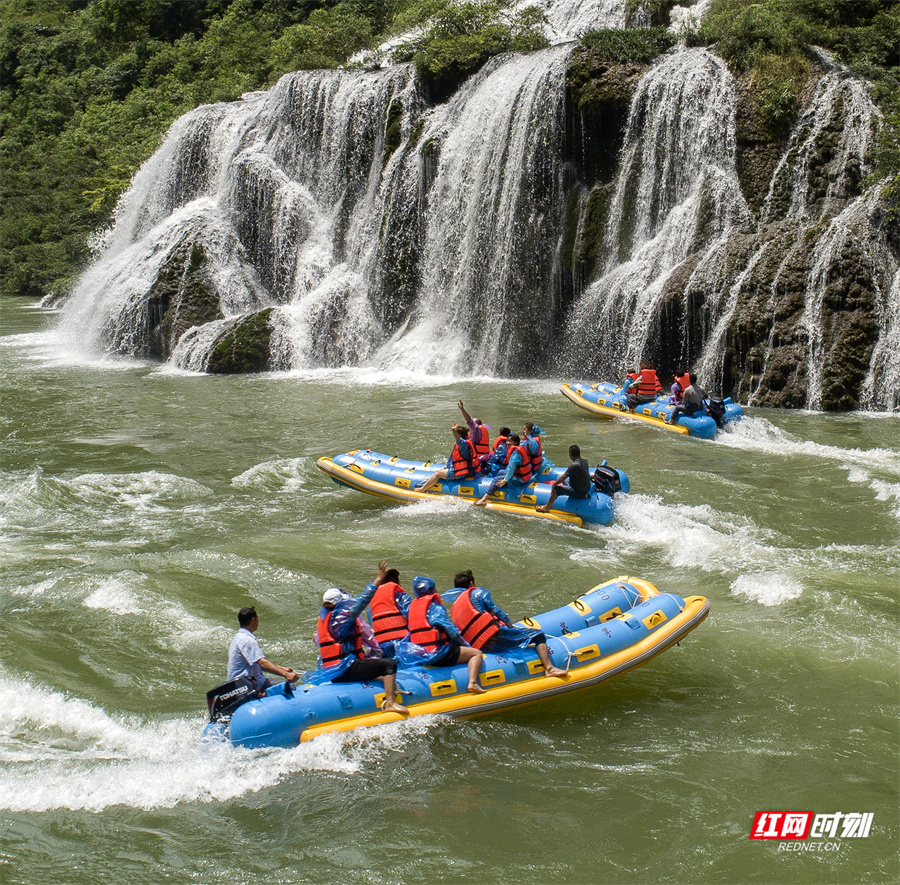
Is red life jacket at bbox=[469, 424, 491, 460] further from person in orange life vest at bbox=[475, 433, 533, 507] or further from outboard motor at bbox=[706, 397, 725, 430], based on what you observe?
outboard motor at bbox=[706, 397, 725, 430]

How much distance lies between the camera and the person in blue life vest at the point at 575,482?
11.1 meters

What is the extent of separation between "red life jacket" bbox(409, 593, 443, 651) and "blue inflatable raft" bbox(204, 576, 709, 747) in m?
0.19

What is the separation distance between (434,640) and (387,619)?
44 cm

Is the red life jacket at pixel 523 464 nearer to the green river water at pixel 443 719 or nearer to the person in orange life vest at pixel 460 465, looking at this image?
the person in orange life vest at pixel 460 465

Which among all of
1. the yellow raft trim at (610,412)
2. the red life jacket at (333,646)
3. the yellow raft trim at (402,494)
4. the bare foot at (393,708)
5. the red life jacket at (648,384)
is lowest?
the bare foot at (393,708)

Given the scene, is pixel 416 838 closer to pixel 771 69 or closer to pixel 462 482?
pixel 462 482

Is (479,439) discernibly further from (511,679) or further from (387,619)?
(511,679)

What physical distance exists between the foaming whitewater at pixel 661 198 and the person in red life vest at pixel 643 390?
112 inches

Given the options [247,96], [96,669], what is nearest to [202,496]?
[96,669]

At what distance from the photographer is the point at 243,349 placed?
23.6 metres

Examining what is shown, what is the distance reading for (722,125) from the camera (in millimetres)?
20469

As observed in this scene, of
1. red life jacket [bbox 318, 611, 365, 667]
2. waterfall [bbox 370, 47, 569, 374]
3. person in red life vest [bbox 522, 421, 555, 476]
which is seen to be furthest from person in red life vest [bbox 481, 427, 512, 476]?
waterfall [bbox 370, 47, 569, 374]

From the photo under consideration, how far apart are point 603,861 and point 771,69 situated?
19.2 meters

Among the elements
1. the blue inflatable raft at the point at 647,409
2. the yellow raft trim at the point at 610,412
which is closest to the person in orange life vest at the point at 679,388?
the blue inflatable raft at the point at 647,409
